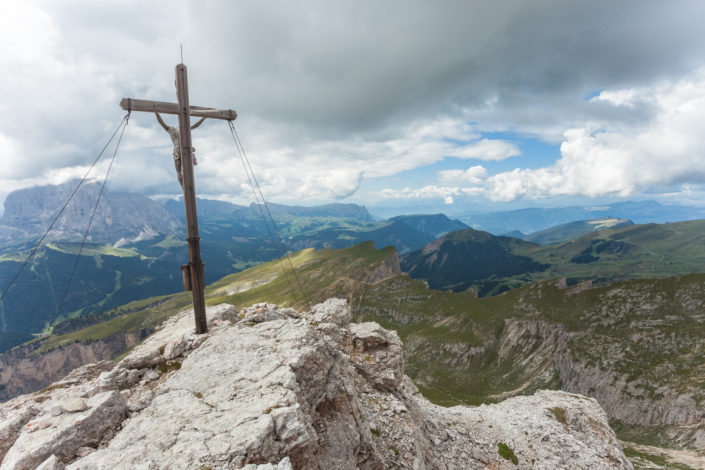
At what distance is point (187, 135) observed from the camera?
Result: 14312 mm

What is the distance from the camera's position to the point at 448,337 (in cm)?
15388

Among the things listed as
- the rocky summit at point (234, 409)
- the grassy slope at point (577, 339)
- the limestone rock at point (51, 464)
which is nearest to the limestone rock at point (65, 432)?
the rocky summit at point (234, 409)

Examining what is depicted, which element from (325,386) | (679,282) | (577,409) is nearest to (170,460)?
(325,386)

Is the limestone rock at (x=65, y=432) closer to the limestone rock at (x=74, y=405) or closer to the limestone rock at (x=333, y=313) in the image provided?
the limestone rock at (x=74, y=405)

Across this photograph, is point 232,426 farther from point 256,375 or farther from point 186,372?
point 186,372

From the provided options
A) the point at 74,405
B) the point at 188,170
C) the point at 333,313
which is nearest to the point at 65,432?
the point at 74,405

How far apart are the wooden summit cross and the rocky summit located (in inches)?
134

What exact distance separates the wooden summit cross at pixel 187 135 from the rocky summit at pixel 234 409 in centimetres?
341

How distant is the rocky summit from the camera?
866 cm

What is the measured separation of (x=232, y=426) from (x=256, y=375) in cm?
245

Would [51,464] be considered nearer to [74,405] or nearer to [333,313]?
[74,405]

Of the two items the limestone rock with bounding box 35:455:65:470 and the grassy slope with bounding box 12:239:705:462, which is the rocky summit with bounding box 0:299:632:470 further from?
the grassy slope with bounding box 12:239:705:462

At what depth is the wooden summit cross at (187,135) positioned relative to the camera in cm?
1386

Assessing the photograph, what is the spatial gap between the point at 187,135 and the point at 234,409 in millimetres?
12392
